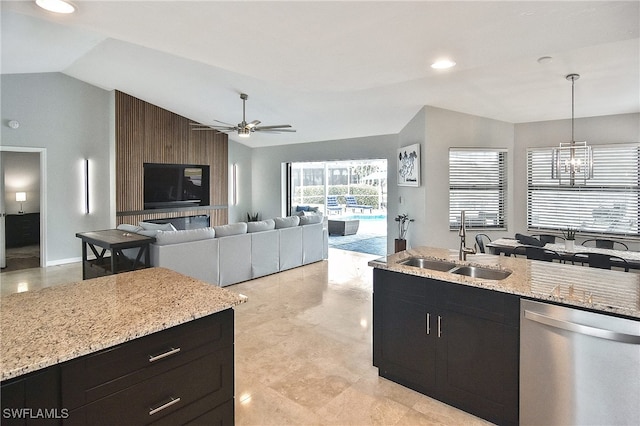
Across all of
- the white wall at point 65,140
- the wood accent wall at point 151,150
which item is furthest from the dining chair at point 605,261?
the white wall at point 65,140

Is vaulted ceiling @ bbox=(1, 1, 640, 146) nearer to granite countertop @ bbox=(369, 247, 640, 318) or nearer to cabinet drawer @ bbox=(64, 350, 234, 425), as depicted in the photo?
granite countertop @ bbox=(369, 247, 640, 318)

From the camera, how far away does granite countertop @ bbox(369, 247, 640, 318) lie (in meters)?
1.88

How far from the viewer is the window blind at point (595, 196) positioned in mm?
5254

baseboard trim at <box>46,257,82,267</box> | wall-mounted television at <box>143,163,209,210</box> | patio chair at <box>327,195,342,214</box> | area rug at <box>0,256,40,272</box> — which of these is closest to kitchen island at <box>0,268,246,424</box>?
baseboard trim at <box>46,257,82,267</box>

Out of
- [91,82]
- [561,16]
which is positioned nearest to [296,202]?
[91,82]

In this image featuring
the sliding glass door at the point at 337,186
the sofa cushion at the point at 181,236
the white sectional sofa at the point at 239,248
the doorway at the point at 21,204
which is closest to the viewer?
the sofa cushion at the point at 181,236

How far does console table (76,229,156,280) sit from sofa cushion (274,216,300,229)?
2130 mm

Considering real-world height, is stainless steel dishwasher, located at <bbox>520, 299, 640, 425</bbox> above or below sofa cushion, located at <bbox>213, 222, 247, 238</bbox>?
below

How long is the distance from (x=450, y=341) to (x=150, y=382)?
186 cm

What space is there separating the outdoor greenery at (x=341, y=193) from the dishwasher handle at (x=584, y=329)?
8.35 metres

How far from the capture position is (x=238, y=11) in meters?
1.85

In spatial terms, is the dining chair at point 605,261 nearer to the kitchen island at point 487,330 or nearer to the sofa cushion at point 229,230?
the kitchen island at point 487,330

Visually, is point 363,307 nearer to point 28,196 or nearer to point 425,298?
point 425,298

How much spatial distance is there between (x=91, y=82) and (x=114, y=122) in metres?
0.85
